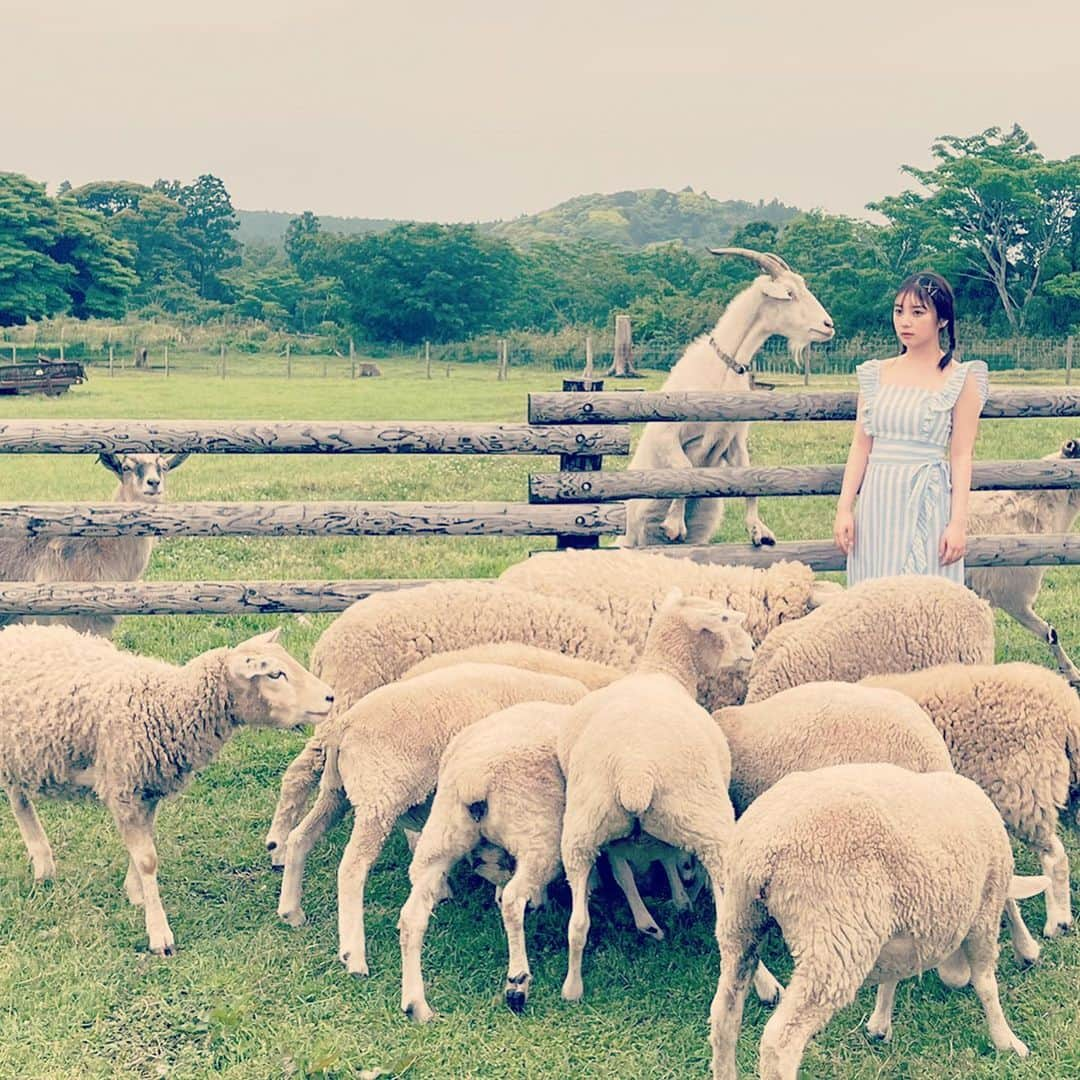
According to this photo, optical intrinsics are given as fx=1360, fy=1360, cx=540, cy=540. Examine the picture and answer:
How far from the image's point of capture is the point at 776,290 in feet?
29.5

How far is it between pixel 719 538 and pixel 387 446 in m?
5.52

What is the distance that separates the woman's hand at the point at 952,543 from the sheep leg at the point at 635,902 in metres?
2.19

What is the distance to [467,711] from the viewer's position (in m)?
4.68

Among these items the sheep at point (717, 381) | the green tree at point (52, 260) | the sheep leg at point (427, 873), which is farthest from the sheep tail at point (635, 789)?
the green tree at point (52, 260)

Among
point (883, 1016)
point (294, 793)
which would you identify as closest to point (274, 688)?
point (294, 793)

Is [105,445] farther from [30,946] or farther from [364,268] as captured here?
[364,268]

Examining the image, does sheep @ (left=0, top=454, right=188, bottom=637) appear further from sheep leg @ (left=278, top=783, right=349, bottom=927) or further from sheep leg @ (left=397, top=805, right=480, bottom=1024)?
sheep leg @ (left=397, top=805, right=480, bottom=1024)

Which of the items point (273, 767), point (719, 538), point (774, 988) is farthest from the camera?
point (719, 538)

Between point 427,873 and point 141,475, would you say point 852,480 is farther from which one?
point 141,475

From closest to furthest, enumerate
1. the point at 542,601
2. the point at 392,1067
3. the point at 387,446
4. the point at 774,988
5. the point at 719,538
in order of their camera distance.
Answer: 1. the point at 392,1067
2. the point at 774,988
3. the point at 542,601
4. the point at 387,446
5. the point at 719,538

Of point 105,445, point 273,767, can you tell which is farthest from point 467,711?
point 105,445

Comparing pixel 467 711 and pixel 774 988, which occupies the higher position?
pixel 467 711

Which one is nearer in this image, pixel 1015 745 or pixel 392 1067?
pixel 392 1067

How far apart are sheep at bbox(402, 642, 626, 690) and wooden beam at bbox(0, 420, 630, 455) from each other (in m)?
1.95
